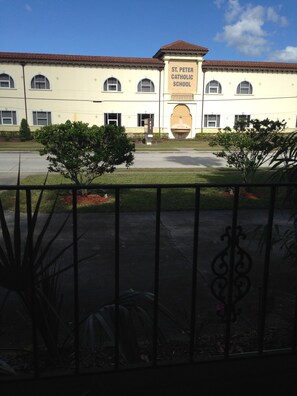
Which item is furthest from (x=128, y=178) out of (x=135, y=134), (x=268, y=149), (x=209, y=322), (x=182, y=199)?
(x=135, y=134)

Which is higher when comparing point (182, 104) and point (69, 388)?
point (182, 104)

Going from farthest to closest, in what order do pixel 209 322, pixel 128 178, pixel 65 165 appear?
pixel 128 178, pixel 65 165, pixel 209 322

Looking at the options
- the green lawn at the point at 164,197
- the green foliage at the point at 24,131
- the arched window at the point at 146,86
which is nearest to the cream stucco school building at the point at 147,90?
the arched window at the point at 146,86

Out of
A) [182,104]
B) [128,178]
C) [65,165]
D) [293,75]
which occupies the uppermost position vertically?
[293,75]

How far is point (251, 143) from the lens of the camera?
9.52m

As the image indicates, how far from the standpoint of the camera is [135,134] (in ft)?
112

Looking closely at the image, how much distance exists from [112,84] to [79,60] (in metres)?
3.49

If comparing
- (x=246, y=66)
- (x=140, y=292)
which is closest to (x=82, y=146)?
(x=140, y=292)

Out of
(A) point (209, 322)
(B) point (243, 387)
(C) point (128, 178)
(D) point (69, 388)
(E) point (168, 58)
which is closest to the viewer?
(D) point (69, 388)

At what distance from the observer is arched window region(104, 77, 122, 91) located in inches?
1305

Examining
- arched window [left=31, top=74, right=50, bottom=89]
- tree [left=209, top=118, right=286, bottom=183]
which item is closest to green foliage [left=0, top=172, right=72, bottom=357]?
tree [left=209, top=118, right=286, bottom=183]

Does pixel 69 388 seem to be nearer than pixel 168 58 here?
Yes

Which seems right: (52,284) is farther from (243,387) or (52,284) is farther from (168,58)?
(168,58)

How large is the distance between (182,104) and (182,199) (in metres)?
26.9
